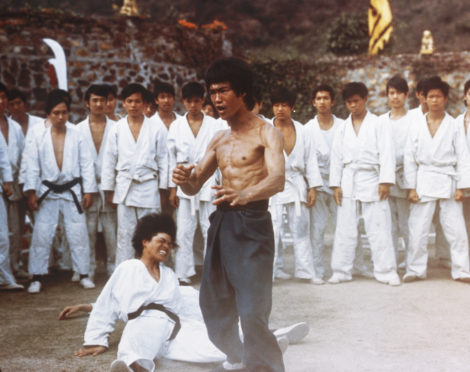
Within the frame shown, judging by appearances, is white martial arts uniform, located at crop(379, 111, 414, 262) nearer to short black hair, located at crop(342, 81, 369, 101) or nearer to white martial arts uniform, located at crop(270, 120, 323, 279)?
short black hair, located at crop(342, 81, 369, 101)

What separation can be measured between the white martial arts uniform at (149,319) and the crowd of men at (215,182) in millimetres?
1987

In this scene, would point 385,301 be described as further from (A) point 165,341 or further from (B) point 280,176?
(B) point 280,176

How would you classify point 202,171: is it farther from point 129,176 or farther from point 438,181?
point 438,181

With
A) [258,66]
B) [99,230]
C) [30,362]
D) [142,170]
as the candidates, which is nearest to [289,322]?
[30,362]

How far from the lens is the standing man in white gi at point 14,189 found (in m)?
5.98

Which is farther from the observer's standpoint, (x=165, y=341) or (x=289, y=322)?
(x=289, y=322)

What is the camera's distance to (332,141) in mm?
6258

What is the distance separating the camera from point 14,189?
6012mm

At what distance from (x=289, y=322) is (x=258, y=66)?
11886mm

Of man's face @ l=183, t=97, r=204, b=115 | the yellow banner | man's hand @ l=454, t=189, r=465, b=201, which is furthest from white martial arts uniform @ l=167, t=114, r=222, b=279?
the yellow banner

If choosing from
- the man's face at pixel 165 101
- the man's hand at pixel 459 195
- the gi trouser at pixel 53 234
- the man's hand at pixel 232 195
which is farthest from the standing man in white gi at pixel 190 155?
the man's hand at pixel 232 195

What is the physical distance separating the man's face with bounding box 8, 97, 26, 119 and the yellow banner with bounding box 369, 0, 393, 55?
42.2ft

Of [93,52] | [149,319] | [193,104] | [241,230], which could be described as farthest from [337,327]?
[93,52]

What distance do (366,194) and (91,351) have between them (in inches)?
125
